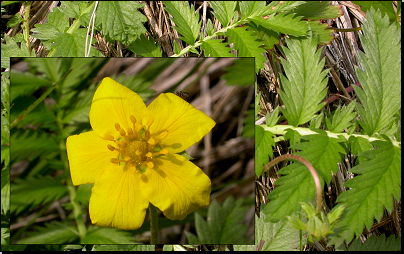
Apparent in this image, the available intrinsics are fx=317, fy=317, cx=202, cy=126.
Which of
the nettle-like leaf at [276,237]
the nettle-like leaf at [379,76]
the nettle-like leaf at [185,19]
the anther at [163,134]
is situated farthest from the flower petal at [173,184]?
the nettle-like leaf at [379,76]

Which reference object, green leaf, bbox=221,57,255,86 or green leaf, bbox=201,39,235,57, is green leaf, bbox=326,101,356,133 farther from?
green leaf, bbox=201,39,235,57

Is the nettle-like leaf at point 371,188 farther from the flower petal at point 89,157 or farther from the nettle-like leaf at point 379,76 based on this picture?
the flower petal at point 89,157

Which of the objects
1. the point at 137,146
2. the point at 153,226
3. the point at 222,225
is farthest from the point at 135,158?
the point at 222,225

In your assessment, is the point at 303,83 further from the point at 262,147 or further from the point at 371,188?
the point at 371,188

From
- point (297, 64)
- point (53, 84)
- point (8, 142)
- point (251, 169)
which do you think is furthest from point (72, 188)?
point (297, 64)

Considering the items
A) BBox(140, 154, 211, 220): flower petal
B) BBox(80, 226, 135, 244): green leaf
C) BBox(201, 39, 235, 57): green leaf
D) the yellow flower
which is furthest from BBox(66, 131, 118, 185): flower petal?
BBox(201, 39, 235, 57): green leaf
